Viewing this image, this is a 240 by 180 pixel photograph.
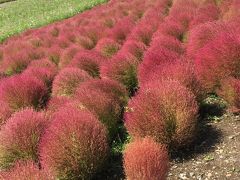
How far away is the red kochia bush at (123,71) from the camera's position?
791cm

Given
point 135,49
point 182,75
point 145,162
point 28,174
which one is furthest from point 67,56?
point 145,162

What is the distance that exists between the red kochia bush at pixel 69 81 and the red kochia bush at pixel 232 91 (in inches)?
115

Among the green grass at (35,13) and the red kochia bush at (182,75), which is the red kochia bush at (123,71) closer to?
the red kochia bush at (182,75)

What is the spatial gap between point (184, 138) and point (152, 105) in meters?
0.60

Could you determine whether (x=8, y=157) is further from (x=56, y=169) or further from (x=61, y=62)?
(x=61, y=62)

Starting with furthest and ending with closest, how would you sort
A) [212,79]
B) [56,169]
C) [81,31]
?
[81,31] → [212,79] → [56,169]

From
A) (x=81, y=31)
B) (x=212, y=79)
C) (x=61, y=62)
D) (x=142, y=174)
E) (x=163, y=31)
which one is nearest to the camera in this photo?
(x=142, y=174)

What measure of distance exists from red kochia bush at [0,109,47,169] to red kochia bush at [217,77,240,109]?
2.77m

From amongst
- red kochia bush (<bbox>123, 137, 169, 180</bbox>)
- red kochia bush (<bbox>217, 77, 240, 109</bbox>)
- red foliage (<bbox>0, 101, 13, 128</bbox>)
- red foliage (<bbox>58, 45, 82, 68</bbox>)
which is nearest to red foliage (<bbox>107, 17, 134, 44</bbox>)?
red foliage (<bbox>58, 45, 82, 68</bbox>)

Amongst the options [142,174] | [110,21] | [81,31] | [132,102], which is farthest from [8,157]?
[110,21]

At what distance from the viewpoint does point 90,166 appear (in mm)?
5125

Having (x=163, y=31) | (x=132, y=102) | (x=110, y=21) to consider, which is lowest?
(x=110, y=21)

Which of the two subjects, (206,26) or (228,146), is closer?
(228,146)

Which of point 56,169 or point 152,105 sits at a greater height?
point 152,105
